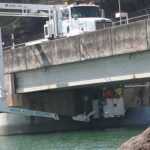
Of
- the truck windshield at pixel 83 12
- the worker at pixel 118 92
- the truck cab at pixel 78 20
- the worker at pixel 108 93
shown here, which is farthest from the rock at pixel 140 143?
the worker at pixel 118 92

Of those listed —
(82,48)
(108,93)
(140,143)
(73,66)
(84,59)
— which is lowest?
(140,143)

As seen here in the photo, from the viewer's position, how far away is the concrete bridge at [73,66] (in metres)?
28.0

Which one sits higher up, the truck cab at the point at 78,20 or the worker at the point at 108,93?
the truck cab at the point at 78,20

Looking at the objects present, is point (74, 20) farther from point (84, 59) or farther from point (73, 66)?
point (84, 59)

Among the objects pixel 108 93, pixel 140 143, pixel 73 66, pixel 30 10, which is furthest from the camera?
pixel 30 10

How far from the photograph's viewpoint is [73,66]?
32.3m

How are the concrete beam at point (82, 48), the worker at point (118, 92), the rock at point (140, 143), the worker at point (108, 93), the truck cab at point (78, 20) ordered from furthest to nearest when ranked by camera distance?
the worker at point (118, 92) < the worker at point (108, 93) < the truck cab at point (78, 20) < the concrete beam at point (82, 48) < the rock at point (140, 143)

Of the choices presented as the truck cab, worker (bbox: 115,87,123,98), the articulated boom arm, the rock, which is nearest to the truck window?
the truck cab

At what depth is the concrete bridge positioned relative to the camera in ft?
92.0

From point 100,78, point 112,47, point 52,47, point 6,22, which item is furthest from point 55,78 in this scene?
point 6,22

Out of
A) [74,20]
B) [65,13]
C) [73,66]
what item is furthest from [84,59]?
[65,13]

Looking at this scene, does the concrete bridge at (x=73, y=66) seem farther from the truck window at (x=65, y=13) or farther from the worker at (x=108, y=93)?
the truck window at (x=65, y=13)

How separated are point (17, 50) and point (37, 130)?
5.93 meters

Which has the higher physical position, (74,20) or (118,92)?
(74,20)
